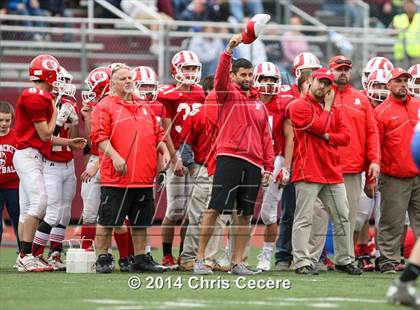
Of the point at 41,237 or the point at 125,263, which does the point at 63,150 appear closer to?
the point at 41,237

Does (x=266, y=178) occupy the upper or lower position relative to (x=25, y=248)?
upper

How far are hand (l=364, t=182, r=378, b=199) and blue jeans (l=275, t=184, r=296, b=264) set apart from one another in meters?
0.89

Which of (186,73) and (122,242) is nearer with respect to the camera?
(122,242)

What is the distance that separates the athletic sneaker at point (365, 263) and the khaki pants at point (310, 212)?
0.84 metres

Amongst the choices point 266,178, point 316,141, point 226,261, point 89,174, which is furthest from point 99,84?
point 316,141

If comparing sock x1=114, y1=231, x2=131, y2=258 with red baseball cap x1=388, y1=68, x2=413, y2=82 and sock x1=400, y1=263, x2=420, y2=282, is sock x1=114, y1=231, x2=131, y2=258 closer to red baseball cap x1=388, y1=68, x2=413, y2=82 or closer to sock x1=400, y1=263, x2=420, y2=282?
red baseball cap x1=388, y1=68, x2=413, y2=82

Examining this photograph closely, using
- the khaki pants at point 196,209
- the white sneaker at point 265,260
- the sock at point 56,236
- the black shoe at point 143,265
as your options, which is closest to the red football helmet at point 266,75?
the khaki pants at point 196,209

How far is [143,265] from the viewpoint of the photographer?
35.8ft

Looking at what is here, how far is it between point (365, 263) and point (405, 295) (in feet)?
13.8

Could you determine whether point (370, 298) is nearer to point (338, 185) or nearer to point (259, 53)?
point (338, 185)

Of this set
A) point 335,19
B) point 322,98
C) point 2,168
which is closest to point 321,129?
point 322,98

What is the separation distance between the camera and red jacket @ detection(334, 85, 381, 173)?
11.4 metres

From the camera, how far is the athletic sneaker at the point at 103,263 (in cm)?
1091

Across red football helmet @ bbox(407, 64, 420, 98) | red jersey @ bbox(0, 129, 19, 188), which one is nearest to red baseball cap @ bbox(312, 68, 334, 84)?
red football helmet @ bbox(407, 64, 420, 98)
